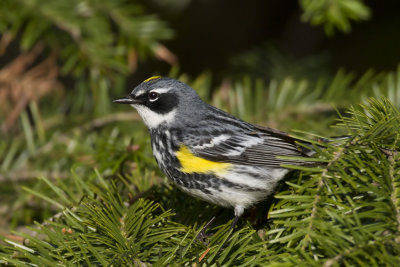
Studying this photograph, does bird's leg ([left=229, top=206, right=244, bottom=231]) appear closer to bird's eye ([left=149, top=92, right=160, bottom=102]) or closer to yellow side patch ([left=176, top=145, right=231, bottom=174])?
yellow side patch ([left=176, top=145, right=231, bottom=174])

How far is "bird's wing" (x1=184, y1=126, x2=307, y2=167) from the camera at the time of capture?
2084 mm

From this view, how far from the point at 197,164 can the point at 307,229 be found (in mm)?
910

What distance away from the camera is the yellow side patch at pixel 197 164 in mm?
2012

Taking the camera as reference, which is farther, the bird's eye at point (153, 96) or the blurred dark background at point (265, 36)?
the blurred dark background at point (265, 36)

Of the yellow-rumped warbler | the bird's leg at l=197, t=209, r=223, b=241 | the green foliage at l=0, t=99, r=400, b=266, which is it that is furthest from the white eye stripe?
the green foliage at l=0, t=99, r=400, b=266

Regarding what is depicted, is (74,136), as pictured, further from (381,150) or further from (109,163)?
(381,150)

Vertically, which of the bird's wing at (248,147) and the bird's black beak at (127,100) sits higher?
the bird's black beak at (127,100)

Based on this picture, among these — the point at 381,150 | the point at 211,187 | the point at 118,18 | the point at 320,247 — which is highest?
the point at 118,18

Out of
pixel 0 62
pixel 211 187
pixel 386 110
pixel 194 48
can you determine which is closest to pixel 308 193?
pixel 386 110

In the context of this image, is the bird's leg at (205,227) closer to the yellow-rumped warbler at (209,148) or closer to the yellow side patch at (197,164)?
the yellow-rumped warbler at (209,148)

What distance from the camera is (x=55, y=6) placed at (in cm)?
232

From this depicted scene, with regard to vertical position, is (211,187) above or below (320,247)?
below

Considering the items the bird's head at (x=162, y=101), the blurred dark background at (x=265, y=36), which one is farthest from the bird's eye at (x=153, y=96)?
the blurred dark background at (x=265, y=36)

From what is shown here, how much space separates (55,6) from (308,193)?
162cm
